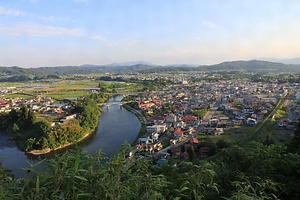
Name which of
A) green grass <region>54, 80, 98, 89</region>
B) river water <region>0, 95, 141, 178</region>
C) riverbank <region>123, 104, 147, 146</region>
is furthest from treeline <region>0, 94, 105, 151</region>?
green grass <region>54, 80, 98, 89</region>

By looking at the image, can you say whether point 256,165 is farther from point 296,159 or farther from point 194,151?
point 194,151

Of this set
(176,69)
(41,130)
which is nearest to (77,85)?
(41,130)

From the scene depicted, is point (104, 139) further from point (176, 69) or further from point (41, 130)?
point (176, 69)

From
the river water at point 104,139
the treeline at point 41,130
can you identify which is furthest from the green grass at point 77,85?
the treeline at point 41,130

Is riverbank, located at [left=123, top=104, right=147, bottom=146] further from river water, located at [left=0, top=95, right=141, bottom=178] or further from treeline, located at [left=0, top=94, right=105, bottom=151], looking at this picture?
treeline, located at [left=0, top=94, right=105, bottom=151]

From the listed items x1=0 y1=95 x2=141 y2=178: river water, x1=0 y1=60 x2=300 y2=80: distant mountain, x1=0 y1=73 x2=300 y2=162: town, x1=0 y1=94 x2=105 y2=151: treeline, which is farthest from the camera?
x1=0 y1=60 x2=300 y2=80: distant mountain

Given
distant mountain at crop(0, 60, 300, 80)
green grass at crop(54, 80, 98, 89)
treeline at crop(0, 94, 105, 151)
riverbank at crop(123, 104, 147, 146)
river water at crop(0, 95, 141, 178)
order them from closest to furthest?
river water at crop(0, 95, 141, 178), treeline at crop(0, 94, 105, 151), riverbank at crop(123, 104, 147, 146), green grass at crop(54, 80, 98, 89), distant mountain at crop(0, 60, 300, 80)
